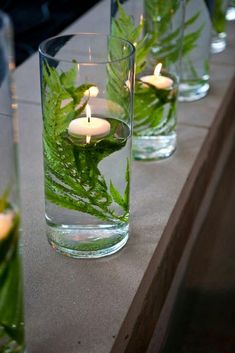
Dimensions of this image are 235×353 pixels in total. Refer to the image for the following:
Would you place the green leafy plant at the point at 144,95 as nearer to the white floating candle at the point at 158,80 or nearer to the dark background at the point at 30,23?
the white floating candle at the point at 158,80

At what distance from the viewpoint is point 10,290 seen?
0.45 m

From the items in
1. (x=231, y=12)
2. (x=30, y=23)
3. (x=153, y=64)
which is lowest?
(x=30, y=23)

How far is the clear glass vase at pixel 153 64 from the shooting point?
2.52ft

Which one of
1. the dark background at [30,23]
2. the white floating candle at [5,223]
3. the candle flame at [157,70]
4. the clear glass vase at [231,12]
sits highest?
the white floating candle at [5,223]

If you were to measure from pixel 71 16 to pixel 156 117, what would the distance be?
1764 millimetres

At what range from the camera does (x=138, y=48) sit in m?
0.77

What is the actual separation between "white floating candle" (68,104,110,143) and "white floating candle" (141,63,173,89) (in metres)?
0.17

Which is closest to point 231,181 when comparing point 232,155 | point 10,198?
point 232,155

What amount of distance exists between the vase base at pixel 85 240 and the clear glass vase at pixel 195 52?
40 centimetres

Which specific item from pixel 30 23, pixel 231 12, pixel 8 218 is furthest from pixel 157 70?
pixel 30 23

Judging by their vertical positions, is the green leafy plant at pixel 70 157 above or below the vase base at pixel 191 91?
above

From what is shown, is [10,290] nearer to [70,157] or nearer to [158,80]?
[70,157]

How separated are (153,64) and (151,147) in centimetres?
10

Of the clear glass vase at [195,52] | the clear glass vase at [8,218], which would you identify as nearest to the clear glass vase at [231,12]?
the clear glass vase at [195,52]
